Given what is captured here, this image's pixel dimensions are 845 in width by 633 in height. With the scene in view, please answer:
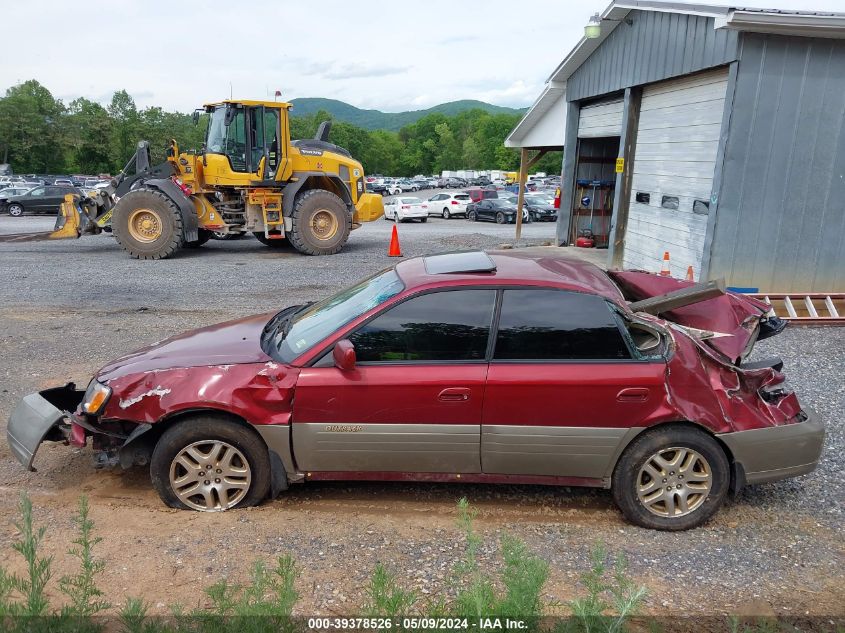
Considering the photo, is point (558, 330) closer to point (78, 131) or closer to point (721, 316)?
point (721, 316)

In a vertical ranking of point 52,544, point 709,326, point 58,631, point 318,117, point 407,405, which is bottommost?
point 52,544

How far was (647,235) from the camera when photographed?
12523 millimetres

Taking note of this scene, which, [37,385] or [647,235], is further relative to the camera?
[647,235]

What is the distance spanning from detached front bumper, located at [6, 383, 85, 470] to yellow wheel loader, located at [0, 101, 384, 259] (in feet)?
36.0

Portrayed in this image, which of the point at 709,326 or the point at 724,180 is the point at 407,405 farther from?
the point at 724,180

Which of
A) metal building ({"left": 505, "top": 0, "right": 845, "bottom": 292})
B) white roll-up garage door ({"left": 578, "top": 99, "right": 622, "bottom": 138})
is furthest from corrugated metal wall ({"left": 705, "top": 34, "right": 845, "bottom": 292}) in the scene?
white roll-up garage door ({"left": 578, "top": 99, "right": 622, "bottom": 138})

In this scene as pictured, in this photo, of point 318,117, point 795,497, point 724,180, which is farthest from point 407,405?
point 318,117

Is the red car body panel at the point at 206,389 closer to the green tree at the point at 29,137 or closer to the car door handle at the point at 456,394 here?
the car door handle at the point at 456,394

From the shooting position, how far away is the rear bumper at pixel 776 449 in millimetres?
3922

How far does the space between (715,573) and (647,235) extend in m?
9.87

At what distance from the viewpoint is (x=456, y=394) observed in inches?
153

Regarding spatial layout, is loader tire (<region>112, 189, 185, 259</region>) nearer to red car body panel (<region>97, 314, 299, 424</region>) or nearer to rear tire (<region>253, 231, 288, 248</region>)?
rear tire (<region>253, 231, 288, 248</region>)

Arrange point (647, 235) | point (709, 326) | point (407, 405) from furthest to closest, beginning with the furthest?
point (647, 235), point (709, 326), point (407, 405)

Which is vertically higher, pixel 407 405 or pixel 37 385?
pixel 407 405
